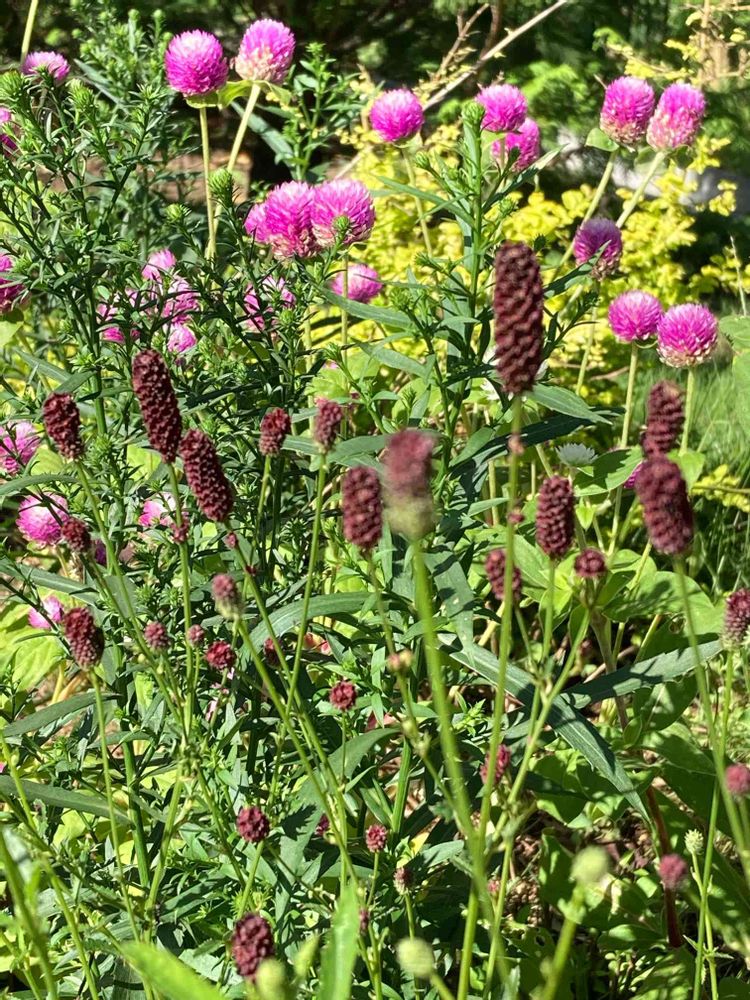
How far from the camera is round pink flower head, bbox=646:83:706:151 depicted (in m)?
2.36

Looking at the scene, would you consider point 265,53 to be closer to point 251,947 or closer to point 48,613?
point 48,613

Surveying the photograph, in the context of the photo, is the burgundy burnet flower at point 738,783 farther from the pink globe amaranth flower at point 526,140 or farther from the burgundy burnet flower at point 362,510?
the pink globe amaranth flower at point 526,140

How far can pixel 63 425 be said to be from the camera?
3.92ft

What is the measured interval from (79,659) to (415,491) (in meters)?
0.56

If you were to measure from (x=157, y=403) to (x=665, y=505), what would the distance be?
19.3 inches

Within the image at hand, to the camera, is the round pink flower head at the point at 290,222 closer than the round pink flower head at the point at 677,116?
Yes

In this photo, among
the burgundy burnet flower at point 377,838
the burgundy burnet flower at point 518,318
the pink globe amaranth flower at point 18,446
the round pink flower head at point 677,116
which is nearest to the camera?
the burgundy burnet flower at point 518,318

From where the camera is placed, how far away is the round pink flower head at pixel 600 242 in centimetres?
214

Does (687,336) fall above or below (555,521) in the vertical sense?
below

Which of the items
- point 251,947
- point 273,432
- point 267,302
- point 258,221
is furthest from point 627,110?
point 251,947

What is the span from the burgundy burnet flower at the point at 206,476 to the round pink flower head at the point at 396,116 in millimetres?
1255

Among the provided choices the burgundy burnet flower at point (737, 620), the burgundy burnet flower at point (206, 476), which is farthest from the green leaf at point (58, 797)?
the burgundy burnet flower at point (737, 620)

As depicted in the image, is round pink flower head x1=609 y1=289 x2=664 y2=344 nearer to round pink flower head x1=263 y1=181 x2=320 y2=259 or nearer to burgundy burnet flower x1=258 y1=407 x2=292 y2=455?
round pink flower head x1=263 y1=181 x2=320 y2=259

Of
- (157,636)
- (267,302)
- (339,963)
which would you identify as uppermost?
(267,302)
